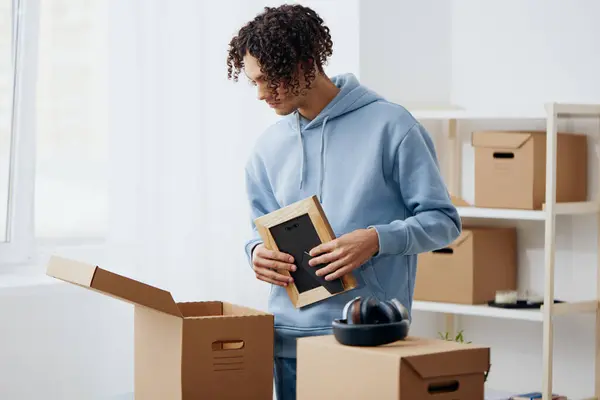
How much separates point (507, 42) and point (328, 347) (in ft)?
7.75

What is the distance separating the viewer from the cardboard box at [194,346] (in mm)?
1762

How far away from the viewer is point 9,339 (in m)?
2.96

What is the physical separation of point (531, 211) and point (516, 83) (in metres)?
0.62

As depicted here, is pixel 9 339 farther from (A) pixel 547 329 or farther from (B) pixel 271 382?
(A) pixel 547 329

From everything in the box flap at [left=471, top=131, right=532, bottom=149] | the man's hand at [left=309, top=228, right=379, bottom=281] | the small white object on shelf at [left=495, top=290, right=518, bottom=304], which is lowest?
the small white object on shelf at [left=495, top=290, right=518, bottom=304]

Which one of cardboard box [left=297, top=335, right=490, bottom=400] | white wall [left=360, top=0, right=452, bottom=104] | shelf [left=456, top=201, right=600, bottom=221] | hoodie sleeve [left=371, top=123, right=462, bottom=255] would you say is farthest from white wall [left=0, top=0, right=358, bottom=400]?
cardboard box [left=297, top=335, right=490, bottom=400]

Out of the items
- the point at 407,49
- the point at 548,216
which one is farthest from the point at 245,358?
the point at 407,49

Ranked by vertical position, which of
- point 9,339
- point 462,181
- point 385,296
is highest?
point 462,181

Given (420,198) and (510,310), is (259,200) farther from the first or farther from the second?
(510,310)

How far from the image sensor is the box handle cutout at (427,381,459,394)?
1548 millimetres

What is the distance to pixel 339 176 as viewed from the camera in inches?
74.0

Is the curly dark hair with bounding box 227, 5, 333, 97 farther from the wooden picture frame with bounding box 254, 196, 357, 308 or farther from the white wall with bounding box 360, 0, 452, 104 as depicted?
the white wall with bounding box 360, 0, 452, 104

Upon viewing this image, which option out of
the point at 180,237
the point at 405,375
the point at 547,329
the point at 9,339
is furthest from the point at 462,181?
the point at 405,375

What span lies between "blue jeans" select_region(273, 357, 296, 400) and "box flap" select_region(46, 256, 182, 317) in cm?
26
